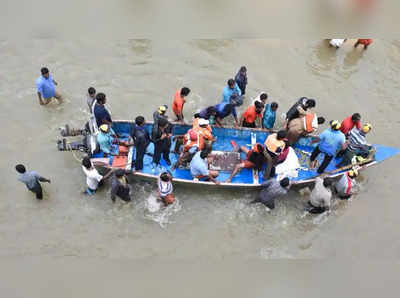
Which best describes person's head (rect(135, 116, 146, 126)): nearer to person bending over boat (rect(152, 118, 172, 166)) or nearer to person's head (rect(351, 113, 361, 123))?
person bending over boat (rect(152, 118, 172, 166))

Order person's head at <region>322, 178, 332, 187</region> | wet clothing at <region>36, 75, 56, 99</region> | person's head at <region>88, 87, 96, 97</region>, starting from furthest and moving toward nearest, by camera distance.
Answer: wet clothing at <region>36, 75, 56, 99</region> → person's head at <region>88, 87, 96, 97</region> → person's head at <region>322, 178, 332, 187</region>

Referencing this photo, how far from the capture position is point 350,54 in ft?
41.1

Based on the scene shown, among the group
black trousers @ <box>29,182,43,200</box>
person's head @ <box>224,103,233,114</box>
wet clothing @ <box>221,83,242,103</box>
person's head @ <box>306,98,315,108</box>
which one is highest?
wet clothing @ <box>221,83,242,103</box>

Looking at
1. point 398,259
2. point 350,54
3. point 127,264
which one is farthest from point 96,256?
point 350,54

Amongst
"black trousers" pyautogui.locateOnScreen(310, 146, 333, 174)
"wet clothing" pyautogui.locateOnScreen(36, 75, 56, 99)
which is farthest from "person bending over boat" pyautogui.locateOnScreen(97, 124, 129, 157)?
"black trousers" pyautogui.locateOnScreen(310, 146, 333, 174)

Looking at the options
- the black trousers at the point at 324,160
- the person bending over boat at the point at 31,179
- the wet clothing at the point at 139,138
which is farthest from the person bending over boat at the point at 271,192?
the person bending over boat at the point at 31,179

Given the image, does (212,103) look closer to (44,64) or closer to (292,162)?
(292,162)

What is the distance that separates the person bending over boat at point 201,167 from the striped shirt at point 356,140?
3.27m

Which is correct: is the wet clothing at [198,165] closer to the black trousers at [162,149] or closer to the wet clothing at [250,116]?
the black trousers at [162,149]

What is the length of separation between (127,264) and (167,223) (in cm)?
127

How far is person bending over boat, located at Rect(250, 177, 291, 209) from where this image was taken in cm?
754

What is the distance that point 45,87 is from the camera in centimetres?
955

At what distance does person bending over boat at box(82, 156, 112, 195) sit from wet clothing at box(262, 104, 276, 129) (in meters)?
3.99

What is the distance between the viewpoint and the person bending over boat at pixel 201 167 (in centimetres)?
764
